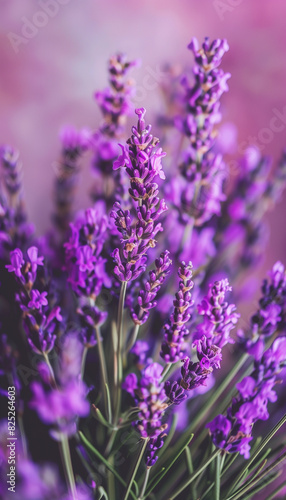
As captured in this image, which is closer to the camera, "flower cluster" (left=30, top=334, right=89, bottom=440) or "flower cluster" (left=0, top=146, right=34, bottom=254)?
"flower cluster" (left=30, top=334, right=89, bottom=440)

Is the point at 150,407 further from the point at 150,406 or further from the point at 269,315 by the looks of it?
the point at 269,315

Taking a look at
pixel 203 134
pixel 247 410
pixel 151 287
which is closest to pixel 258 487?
pixel 247 410

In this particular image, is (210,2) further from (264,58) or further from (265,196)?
(265,196)

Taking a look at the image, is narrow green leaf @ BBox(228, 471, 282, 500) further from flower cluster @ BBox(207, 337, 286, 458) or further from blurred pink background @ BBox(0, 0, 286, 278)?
blurred pink background @ BBox(0, 0, 286, 278)

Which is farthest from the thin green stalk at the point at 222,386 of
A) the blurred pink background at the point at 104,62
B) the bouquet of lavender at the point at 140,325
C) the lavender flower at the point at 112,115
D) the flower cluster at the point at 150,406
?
the blurred pink background at the point at 104,62

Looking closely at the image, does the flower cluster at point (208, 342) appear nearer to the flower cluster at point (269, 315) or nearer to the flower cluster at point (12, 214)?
the flower cluster at point (269, 315)

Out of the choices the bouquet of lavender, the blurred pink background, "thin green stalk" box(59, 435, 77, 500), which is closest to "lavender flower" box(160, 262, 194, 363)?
the bouquet of lavender

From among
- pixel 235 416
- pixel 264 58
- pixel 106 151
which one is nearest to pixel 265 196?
pixel 106 151
